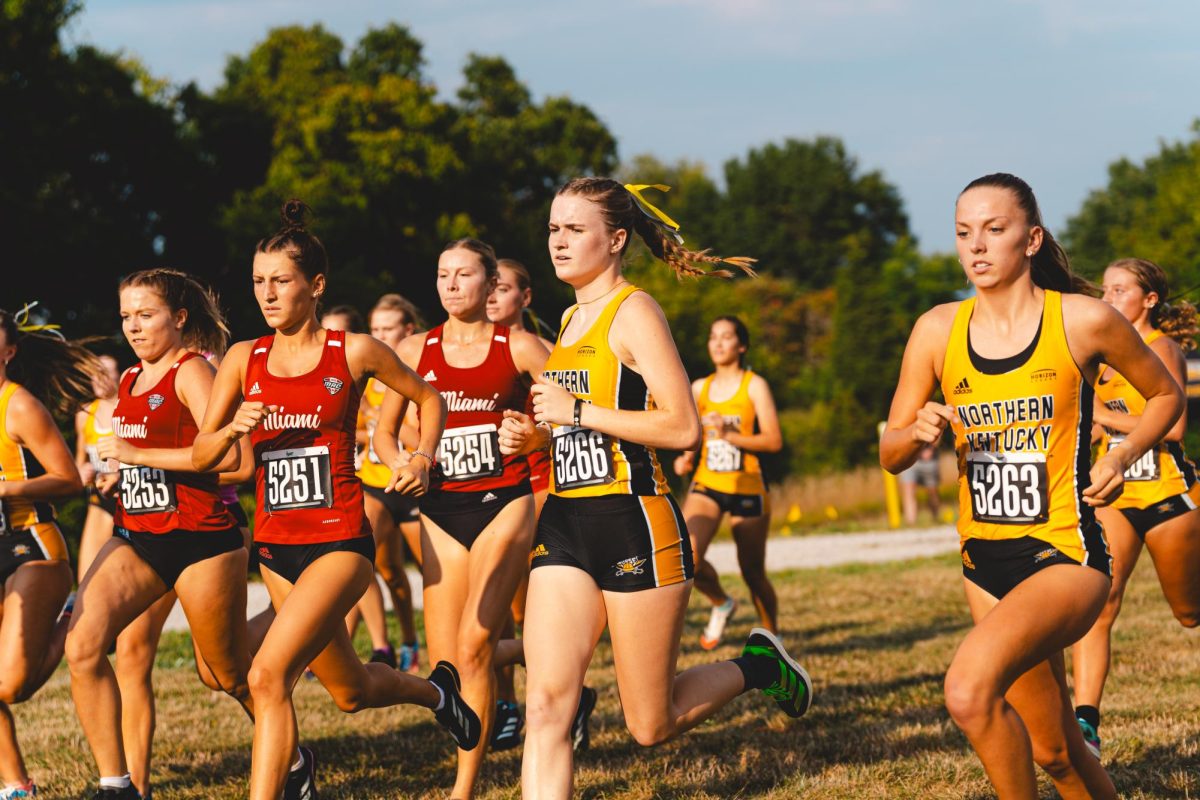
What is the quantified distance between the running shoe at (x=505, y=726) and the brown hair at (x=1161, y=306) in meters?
3.65

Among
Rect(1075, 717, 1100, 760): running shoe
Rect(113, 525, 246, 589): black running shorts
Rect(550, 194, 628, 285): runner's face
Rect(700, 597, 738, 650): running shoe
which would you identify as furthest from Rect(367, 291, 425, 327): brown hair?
Rect(1075, 717, 1100, 760): running shoe

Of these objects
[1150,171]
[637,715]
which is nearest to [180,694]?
[637,715]

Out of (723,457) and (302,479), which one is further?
(723,457)

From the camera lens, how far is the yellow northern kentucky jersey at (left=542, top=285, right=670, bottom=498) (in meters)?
4.39

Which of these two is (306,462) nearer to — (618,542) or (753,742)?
(618,542)

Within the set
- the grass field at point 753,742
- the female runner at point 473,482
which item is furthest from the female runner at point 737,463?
the female runner at point 473,482

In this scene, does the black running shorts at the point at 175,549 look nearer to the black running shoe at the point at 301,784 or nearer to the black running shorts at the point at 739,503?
the black running shoe at the point at 301,784

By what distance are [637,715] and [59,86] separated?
1900 centimetres

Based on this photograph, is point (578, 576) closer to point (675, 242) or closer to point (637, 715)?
point (637, 715)

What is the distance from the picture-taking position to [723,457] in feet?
29.8

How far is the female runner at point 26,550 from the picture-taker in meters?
5.48

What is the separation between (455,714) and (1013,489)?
2454 mm

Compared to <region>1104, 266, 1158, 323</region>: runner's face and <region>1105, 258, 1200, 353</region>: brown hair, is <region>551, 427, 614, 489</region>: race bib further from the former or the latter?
<region>1105, 258, 1200, 353</region>: brown hair

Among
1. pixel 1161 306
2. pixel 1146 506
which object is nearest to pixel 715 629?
pixel 1146 506
